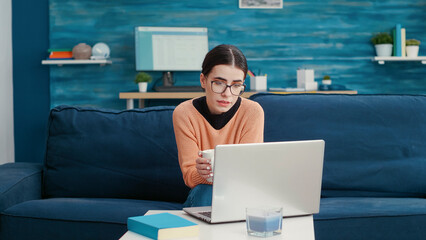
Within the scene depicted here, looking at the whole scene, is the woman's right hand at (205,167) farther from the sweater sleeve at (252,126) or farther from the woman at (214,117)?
the sweater sleeve at (252,126)

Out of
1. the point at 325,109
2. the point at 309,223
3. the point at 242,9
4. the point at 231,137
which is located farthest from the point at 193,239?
the point at 242,9

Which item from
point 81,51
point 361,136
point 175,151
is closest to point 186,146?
point 175,151

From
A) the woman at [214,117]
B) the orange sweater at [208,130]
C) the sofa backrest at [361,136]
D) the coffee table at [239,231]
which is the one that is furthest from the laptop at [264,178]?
the sofa backrest at [361,136]

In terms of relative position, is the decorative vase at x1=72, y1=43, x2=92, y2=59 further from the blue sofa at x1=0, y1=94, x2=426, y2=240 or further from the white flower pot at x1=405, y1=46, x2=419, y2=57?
the white flower pot at x1=405, y1=46, x2=419, y2=57

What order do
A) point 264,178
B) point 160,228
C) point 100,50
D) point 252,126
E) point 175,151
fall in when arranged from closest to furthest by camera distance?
point 160,228, point 264,178, point 252,126, point 175,151, point 100,50

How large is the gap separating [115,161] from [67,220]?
439 millimetres

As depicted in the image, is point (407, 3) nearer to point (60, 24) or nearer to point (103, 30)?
point (103, 30)

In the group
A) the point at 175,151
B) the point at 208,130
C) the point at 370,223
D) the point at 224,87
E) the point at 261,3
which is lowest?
the point at 370,223

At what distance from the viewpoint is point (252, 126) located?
1.90 meters

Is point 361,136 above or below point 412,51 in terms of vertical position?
below

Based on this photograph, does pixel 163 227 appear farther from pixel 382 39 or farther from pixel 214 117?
pixel 382 39

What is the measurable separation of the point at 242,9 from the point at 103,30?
4.16ft

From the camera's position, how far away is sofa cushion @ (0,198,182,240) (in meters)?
1.95

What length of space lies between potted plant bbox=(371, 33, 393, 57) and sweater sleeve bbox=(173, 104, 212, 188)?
3243 mm
